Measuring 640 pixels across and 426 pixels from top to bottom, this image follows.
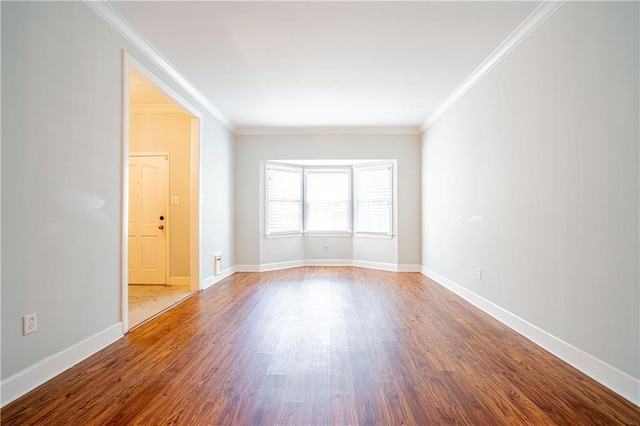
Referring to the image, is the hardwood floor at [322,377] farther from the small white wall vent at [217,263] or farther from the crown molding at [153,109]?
the crown molding at [153,109]

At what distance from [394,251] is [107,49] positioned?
5.32 metres

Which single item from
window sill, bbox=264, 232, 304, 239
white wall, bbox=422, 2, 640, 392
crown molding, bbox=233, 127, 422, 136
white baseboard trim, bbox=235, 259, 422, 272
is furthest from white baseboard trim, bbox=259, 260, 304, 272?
white wall, bbox=422, 2, 640, 392

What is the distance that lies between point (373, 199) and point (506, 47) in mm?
3945

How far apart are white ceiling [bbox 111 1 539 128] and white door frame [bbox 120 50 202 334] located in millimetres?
290

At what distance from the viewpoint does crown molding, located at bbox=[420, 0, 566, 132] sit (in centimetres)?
265

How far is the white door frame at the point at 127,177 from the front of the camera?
9.90 feet

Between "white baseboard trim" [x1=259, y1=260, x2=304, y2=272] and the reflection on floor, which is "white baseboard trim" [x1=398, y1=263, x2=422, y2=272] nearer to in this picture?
"white baseboard trim" [x1=259, y1=260, x2=304, y2=272]

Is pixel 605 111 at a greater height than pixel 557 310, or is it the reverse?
pixel 605 111

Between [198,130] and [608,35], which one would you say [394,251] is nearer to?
[198,130]

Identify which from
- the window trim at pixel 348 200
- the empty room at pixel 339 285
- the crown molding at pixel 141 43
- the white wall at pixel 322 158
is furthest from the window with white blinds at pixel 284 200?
the crown molding at pixel 141 43

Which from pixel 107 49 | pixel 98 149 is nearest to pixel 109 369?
pixel 98 149

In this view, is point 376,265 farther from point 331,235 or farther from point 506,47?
point 506,47

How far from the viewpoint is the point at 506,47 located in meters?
3.25

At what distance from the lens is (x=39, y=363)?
2113 millimetres
